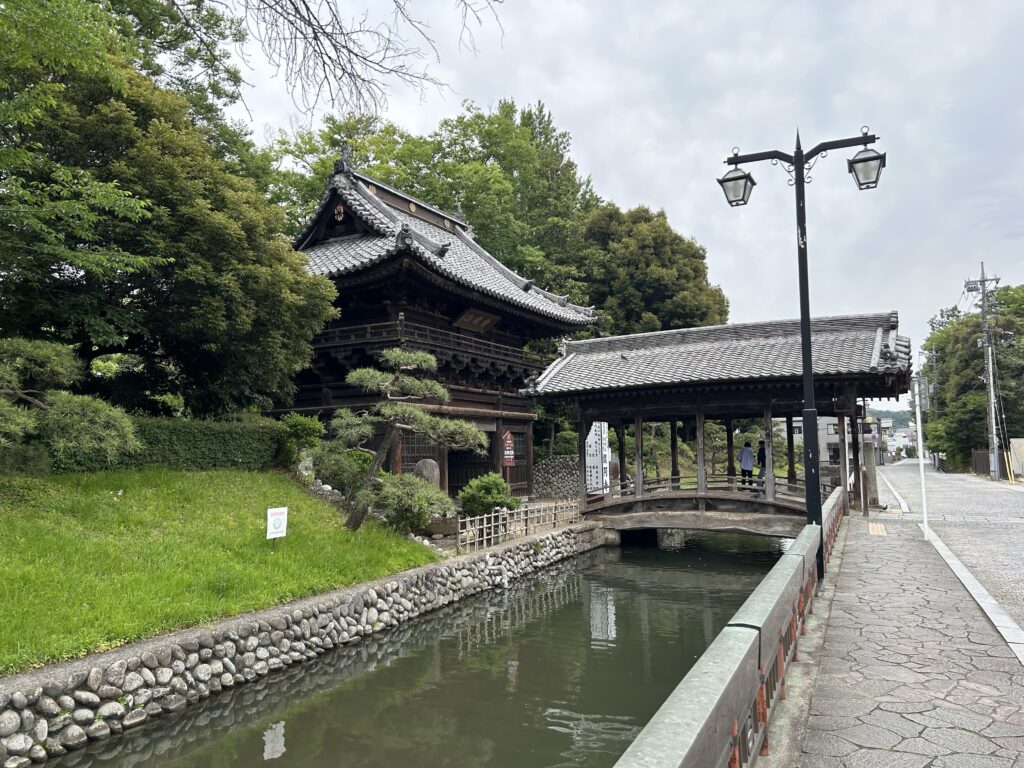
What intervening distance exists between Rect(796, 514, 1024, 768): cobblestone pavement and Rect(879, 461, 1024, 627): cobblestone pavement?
67cm

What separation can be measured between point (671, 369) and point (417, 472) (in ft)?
24.0

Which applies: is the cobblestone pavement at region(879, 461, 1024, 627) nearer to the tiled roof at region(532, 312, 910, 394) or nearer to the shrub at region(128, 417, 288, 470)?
the tiled roof at region(532, 312, 910, 394)

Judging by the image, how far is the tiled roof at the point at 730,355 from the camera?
14461 millimetres

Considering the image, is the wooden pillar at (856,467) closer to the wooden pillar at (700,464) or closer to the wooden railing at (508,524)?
the wooden pillar at (700,464)

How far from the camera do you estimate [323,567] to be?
10.5 m

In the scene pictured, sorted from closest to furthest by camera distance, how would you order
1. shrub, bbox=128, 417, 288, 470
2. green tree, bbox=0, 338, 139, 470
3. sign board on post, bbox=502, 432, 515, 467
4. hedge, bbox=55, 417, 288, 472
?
green tree, bbox=0, 338, 139, 470, hedge, bbox=55, 417, 288, 472, shrub, bbox=128, 417, 288, 470, sign board on post, bbox=502, 432, 515, 467

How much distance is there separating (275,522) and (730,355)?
12133 millimetres

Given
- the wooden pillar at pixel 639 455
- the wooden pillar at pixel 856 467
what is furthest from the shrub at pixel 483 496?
the wooden pillar at pixel 856 467

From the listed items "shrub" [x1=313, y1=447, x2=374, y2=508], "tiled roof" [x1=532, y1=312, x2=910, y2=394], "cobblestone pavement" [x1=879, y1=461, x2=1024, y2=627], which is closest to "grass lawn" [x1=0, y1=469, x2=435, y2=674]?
"shrub" [x1=313, y1=447, x2=374, y2=508]

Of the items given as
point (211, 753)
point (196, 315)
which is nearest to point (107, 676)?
point (211, 753)

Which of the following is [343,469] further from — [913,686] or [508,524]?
[913,686]

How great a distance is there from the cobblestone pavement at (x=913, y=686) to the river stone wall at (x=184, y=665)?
658cm

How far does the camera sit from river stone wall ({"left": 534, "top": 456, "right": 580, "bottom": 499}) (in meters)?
27.0

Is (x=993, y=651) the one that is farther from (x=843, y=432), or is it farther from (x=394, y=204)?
(x=394, y=204)
